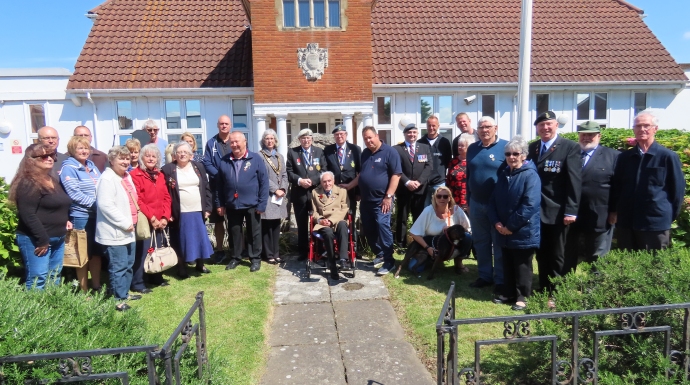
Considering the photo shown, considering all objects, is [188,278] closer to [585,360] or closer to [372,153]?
[372,153]

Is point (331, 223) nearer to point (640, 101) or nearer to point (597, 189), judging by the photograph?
point (597, 189)

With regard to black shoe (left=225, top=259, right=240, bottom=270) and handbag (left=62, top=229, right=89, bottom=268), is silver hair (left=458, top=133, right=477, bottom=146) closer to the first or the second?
black shoe (left=225, top=259, right=240, bottom=270)

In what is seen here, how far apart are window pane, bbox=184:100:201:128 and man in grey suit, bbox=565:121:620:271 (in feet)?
37.2

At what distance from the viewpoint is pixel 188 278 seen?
6438 mm

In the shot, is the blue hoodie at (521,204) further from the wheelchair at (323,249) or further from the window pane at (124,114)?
the window pane at (124,114)

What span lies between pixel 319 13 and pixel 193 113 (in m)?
4.76

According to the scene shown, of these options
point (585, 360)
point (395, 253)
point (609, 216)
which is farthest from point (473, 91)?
point (585, 360)

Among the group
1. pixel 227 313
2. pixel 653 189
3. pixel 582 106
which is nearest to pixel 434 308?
pixel 227 313

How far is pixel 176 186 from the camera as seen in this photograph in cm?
615

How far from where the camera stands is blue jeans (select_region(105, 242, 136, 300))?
17.3 ft

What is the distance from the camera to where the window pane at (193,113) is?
13.9 meters

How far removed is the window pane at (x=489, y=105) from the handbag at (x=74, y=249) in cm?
1241

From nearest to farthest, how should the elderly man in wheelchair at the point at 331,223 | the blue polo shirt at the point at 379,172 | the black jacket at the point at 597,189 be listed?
the black jacket at the point at 597,189 < the elderly man in wheelchair at the point at 331,223 < the blue polo shirt at the point at 379,172

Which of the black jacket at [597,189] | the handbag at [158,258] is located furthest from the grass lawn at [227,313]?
the black jacket at [597,189]
